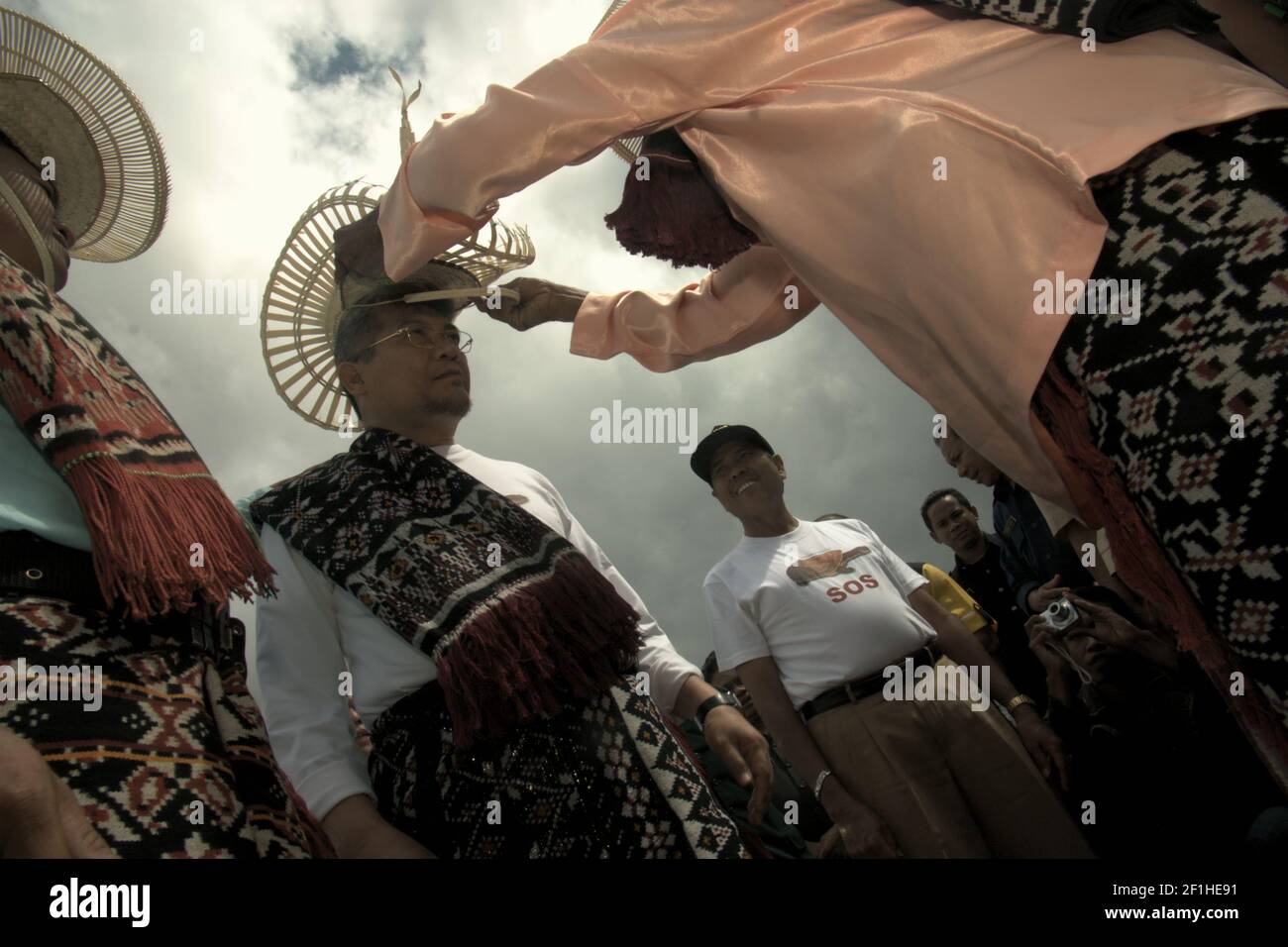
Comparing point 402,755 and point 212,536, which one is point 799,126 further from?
point 402,755

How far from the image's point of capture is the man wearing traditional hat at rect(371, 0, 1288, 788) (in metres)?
1.13

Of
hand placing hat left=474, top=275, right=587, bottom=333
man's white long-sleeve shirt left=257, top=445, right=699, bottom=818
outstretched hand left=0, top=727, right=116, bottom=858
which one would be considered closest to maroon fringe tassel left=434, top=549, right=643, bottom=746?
man's white long-sleeve shirt left=257, top=445, right=699, bottom=818

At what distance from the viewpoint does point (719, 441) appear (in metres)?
4.07

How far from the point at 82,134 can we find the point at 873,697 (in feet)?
10.5

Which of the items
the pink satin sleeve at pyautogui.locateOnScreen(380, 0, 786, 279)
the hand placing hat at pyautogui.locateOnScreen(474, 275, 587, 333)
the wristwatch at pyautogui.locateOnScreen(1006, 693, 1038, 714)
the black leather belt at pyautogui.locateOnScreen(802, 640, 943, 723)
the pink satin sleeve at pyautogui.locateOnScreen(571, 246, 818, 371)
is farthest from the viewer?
the wristwatch at pyautogui.locateOnScreen(1006, 693, 1038, 714)

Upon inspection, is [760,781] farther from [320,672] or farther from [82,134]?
[82,134]

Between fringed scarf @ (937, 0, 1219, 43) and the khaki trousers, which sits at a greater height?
fringed scarf @ (937, 0, 1219, 43)

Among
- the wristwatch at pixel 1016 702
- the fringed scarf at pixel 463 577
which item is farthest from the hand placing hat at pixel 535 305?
the wristwatch at pixel 1016 702

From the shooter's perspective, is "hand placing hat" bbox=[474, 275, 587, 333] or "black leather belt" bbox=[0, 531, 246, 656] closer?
"black leather belt" bbox=[0, 531, 246, 656]

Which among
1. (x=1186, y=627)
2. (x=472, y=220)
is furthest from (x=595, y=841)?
(x=472, y=220)

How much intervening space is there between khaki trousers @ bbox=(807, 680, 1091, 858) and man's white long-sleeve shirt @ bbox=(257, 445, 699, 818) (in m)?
1.86

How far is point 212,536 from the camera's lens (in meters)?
1.47

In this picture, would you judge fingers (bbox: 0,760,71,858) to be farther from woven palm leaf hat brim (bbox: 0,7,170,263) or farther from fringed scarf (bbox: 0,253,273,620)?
woven palm leaf hat brim (bbox: 0,7,170,263)

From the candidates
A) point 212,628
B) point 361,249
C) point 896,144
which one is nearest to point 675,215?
point 896,144
